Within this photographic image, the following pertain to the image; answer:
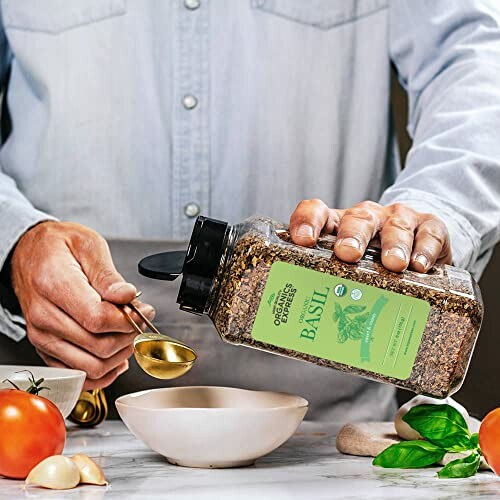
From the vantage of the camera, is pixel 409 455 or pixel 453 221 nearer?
pixel 409 455

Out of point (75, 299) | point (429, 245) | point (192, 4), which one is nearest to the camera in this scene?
point (429, 245)

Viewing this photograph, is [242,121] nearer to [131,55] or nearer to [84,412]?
[131,55]

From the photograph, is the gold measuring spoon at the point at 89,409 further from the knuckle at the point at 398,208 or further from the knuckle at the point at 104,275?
the knuckle at the point at 398,208

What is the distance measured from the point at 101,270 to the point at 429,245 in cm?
34

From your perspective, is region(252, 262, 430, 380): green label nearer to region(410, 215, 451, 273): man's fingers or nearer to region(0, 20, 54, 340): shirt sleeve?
region(410, 215, 451, 273): man's fingers

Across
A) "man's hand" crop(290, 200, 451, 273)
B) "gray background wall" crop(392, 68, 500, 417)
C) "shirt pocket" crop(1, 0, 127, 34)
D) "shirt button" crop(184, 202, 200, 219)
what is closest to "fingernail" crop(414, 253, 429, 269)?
"man's hand" crop(290, 200, 451, 273)

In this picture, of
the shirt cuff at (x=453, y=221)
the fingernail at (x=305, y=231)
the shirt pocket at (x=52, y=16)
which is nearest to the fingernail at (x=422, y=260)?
the fingernail at (x=305, y=231)

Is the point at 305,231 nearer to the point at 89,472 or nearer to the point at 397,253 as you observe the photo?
the point at 397,253

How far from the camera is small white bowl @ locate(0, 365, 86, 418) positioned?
0.92m

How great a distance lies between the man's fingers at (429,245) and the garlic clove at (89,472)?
0.32 metres

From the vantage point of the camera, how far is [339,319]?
781 mm

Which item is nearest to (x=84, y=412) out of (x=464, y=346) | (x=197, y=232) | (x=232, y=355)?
(x=232, y=355)

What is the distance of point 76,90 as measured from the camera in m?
1.33

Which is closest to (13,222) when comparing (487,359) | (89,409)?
(89,409)
